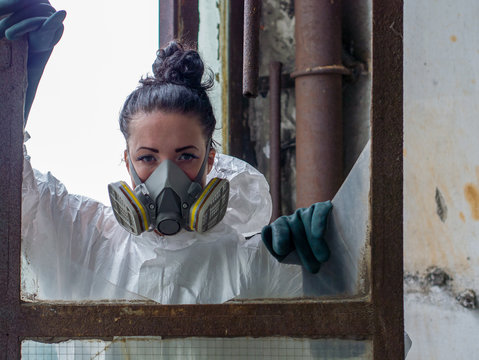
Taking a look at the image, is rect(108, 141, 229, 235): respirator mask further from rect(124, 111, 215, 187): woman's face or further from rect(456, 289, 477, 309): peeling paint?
rect(456, 289, 477, 309): peeling paint

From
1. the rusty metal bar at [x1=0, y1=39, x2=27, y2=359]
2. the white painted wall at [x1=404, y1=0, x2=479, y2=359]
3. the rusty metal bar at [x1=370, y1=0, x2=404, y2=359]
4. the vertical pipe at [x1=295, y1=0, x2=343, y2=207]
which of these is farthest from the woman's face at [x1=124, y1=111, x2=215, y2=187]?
the vertical pipe at [x1=295, y1=0, x2=343, y2=207]

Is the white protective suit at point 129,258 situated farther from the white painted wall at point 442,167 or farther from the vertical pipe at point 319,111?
the vertical pipe at point 319,111

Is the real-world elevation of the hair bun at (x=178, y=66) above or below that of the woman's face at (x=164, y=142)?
above

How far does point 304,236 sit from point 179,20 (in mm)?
1537

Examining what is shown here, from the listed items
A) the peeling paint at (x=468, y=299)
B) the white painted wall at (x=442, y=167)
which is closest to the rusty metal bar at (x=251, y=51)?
the white painted wall at (x=442, y=167)

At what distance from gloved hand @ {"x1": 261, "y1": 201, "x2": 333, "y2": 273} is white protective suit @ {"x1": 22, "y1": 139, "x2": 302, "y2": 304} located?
0.54ft

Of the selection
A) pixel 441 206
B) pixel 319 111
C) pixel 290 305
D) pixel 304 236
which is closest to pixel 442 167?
pixel 441 206

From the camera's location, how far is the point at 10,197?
84cm

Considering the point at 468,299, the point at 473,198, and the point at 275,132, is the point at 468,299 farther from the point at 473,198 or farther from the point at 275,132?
the point at 275,132

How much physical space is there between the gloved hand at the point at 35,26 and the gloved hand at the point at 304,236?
0.59 metres

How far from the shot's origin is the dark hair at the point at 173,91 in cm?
147

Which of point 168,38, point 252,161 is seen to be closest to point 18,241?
point 168,38

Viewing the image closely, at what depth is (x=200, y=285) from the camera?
1.36m

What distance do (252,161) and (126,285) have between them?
1.49m
